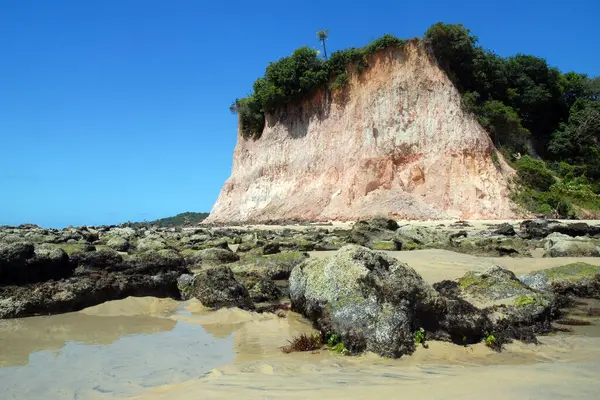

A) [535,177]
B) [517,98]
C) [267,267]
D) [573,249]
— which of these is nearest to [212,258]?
[267,267]

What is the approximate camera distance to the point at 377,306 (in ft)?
16.2

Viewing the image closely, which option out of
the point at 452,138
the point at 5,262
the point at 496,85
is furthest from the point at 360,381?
the point at 496,85

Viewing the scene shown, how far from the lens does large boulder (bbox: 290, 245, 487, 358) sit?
15.5 feet

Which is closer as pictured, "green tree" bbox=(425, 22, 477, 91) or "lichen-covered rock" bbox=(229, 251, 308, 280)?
"lichen-covered rock" bbox=(229, 251, 308, 280)

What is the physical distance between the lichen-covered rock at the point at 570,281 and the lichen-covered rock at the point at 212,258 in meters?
6.59

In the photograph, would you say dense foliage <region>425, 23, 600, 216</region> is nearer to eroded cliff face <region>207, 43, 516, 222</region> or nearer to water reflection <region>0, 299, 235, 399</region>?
eroded cliff face <region>207, 43, 516, 222</region>

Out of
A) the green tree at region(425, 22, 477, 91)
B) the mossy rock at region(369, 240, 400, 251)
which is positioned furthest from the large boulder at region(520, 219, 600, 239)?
the green tree at region(425, 22, 477, 91)

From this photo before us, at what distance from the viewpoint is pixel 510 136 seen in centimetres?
3638

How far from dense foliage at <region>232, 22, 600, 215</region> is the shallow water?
2986 centimetres

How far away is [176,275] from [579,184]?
33693 millimetres

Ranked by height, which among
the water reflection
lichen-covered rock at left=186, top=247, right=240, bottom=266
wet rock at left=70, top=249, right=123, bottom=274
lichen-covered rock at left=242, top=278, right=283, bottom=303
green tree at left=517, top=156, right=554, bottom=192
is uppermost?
green tree at left=517, top=156, right=554, bottom=192

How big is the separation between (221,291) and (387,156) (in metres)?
28.4

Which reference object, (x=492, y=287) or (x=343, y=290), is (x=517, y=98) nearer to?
(x=492, y=287)

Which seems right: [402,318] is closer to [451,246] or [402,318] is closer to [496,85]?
[451,246]
